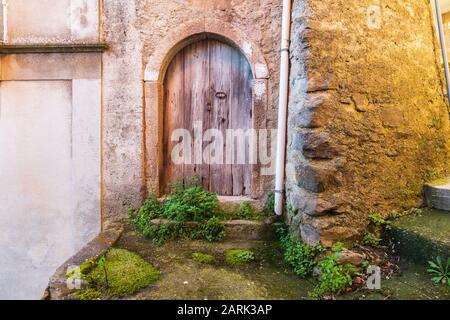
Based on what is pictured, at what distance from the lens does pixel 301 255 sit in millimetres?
2635

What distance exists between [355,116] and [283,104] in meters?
0.84

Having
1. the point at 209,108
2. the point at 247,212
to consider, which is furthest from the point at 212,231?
the point at 209,108

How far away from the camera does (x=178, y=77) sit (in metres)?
3.82

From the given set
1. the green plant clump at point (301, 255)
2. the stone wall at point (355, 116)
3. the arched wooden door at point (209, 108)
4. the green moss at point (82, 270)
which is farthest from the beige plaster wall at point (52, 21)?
the green plant clump at point (301, 255)

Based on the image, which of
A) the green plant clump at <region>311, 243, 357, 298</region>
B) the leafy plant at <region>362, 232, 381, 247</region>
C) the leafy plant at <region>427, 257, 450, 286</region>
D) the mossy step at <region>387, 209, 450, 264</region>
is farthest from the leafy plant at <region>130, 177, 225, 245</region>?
the leafy plant at <region>427, 257, 450, 286</region>

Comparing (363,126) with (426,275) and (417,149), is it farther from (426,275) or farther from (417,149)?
(426,275)

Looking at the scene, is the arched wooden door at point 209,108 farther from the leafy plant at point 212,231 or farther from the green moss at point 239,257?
the green moss at point 239,257

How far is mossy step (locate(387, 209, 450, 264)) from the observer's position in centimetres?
230

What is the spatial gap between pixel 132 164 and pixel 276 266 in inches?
88.2

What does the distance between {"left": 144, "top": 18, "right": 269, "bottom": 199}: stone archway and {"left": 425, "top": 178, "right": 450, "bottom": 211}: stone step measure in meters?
1.83

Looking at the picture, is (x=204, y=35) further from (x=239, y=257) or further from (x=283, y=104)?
(x=239, y=257)

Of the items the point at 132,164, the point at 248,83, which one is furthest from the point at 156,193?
the point at 248,83

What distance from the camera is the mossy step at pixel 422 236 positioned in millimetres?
2299

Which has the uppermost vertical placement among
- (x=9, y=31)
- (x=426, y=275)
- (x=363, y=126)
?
(x=9, y=31)
